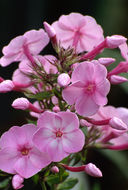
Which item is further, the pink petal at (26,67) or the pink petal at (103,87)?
the pink petal at (26,67)

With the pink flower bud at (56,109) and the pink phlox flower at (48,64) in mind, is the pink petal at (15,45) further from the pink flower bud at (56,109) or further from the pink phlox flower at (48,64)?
the pink flower bud at (56,109)

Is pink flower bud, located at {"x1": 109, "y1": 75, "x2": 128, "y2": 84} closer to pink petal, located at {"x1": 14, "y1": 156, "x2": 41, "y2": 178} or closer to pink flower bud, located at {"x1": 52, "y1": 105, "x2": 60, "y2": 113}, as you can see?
Answer: pink flower bud, located at {"x1": 52, "y1": 105, "x2": 60, "y2": 113}

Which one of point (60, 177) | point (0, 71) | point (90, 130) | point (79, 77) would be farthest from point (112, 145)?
point (0, 71)

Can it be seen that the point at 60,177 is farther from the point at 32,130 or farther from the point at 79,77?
the point at 79,77

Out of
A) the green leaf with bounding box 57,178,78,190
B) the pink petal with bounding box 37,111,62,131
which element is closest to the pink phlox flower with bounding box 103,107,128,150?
the green leaf with bounding box 57,178,78,190

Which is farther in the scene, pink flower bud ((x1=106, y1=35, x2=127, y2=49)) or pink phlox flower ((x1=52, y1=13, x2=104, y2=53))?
pink phlox flower ((x1=52, y1=13, x2=104, y2=53))

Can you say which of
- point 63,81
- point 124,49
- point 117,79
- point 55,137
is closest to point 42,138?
point 55,137

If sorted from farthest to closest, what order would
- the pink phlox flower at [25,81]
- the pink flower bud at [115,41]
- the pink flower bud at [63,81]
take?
1. the pink phlox flower at [25,81]
2. the pink flower bud at [115,41]
3. the pink flower bud at [63,81]

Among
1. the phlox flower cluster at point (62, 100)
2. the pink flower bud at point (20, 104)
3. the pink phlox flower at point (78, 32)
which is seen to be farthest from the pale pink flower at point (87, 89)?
the pink phlox flower at point (78, 32)

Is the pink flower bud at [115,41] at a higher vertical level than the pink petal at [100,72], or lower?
higher
